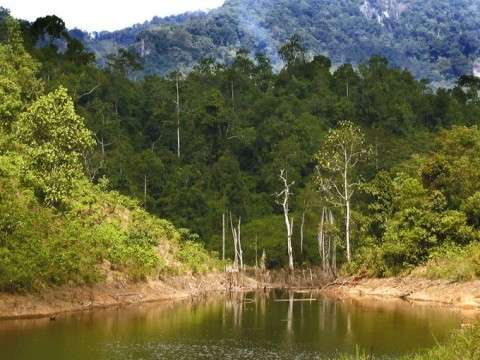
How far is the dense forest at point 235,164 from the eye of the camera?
4884 cm

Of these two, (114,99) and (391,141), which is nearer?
(391,141)

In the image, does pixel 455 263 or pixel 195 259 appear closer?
pixel 455 263

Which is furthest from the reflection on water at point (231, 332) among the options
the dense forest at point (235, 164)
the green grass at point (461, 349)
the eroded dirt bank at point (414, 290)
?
the dense forest at point (235, 164)

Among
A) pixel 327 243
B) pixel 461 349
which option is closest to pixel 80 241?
pixel 461 349

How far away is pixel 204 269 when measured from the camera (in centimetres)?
5947

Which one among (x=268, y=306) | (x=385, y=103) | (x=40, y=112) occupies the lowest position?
(x=268, y=306)

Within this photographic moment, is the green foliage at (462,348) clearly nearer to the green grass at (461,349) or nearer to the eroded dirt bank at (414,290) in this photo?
the green grass at (461,349)

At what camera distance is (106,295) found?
44.2 m

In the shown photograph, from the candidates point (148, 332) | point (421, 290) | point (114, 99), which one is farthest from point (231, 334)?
point (114, 99)

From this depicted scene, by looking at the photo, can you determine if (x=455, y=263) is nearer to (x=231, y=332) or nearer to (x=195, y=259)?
(x=231, y=332)

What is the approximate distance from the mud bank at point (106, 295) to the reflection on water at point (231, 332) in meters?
1.84

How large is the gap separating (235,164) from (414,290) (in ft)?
180

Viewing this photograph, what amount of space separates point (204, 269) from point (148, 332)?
90.3ft

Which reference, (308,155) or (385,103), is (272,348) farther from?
(385,103)
